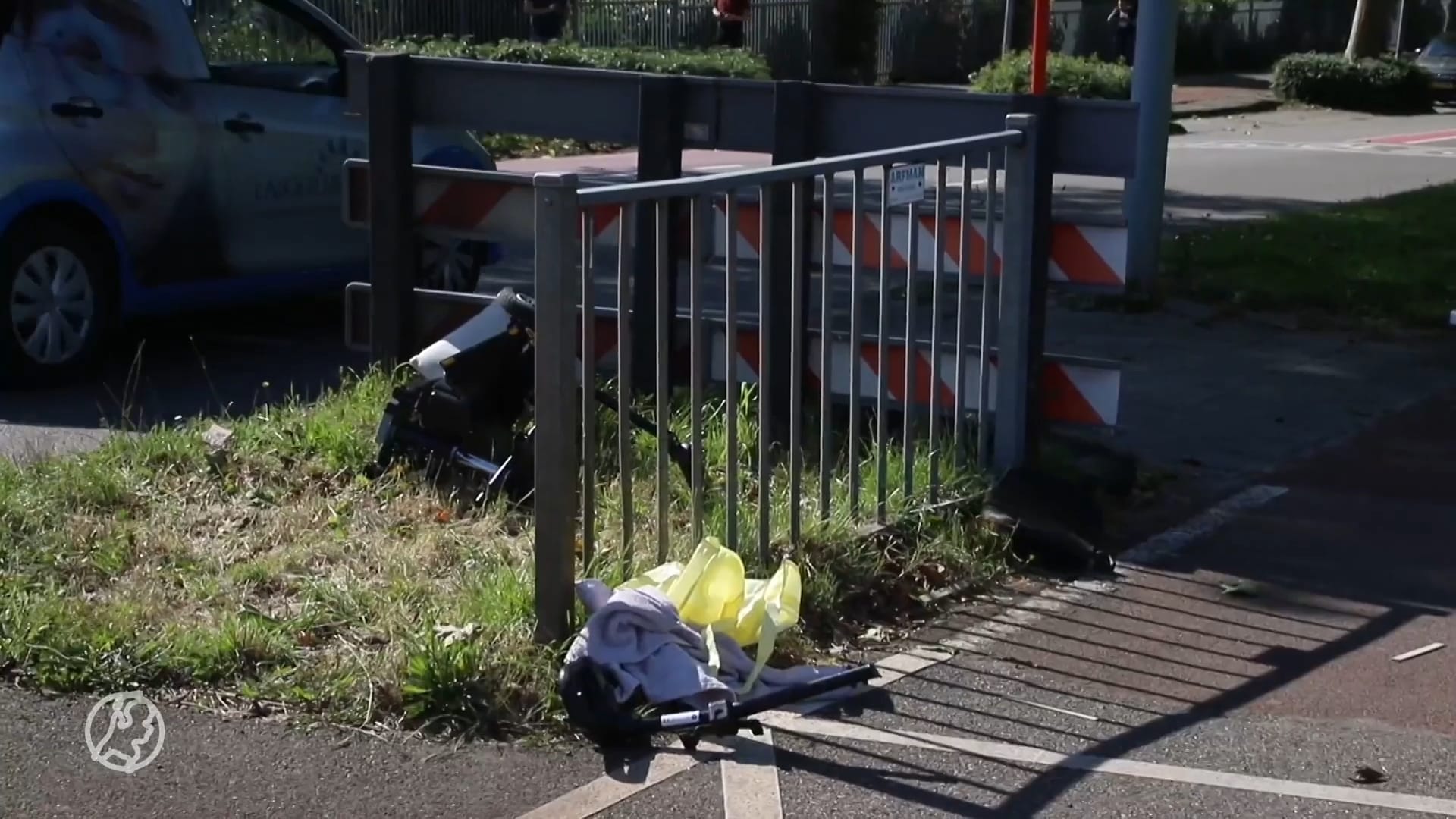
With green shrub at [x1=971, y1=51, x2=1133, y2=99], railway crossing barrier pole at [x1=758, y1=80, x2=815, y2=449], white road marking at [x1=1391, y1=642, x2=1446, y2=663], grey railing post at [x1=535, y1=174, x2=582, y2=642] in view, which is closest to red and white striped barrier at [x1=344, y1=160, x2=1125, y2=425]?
railway crossing barrier pole at [x1=758, y1=80, x2=815, y2=449]

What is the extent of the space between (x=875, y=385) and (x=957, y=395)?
40 cm

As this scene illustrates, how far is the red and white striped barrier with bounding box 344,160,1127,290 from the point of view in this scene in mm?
6926

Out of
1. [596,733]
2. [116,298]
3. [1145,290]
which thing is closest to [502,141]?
[1145,290]

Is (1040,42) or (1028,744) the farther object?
(1040,42)

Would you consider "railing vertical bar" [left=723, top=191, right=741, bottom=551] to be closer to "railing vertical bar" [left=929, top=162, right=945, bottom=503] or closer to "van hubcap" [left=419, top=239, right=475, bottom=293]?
"railing vertical bar" [left=929, top=162, right=945, bottom=503]

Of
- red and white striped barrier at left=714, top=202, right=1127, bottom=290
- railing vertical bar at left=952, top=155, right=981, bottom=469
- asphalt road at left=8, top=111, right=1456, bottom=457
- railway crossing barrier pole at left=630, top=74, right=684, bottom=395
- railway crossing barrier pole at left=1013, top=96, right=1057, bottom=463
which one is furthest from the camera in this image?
asphalt road at left=8, top=111, right=1456, bottom=457

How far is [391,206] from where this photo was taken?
7875 mm

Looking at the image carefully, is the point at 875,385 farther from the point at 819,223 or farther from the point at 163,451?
the point at 163,451

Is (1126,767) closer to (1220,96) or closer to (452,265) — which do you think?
(452,265)

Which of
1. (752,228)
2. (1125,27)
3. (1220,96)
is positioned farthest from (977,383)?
(1220,96)

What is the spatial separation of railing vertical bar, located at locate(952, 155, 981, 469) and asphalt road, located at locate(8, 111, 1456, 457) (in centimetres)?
144

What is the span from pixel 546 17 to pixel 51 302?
67.0 feet

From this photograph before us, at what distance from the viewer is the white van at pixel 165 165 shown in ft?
27.7

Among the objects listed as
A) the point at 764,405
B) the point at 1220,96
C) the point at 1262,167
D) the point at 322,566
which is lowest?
the point at 1220,96
